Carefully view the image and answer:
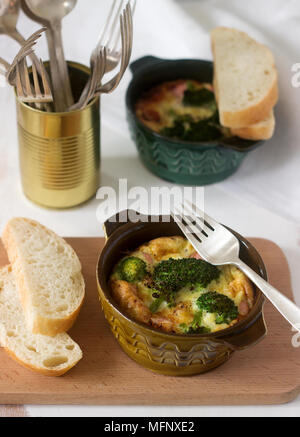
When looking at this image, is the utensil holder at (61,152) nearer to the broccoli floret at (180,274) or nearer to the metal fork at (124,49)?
the metal fork at (124,49)

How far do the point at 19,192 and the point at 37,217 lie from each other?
18cm

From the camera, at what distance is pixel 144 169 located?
299 cm

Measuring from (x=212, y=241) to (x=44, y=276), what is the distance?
56 centimetres

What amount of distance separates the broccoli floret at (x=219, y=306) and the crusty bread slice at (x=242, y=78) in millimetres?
931

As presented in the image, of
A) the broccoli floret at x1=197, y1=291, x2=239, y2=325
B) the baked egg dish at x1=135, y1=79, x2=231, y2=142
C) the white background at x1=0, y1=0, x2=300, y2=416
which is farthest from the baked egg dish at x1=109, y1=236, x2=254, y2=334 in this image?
the baked egg dish at x1=135, y1=79, x2=231, y2=142

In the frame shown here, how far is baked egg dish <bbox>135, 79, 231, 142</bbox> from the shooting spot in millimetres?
2795

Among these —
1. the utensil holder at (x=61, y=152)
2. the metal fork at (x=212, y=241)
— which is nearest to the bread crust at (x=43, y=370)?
the metal fork at (x=212, y=241)

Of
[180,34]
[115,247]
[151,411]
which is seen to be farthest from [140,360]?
[180,34]

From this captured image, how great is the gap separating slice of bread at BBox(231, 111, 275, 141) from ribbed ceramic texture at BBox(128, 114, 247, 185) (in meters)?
0.08

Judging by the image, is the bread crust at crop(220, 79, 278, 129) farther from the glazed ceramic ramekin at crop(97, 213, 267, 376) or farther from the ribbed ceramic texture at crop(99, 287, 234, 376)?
the ribbed ceramic texture at crop(99, 287, 234, 376)

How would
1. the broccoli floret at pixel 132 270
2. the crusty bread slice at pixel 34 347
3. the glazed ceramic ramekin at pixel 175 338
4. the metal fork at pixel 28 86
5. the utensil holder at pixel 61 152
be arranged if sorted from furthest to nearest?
the utensil holder at pixel 61 152, the metal fork at pixel 28 86, the broccoli floret at pixel 132 270, the crusty bread slice at pixel 34 347, the glazed ceramic ramekin at pixel 175 338

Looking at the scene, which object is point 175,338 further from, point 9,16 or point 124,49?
point 9,16

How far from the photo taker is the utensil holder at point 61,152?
2.50 metres

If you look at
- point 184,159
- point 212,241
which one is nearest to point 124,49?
point 184,159
